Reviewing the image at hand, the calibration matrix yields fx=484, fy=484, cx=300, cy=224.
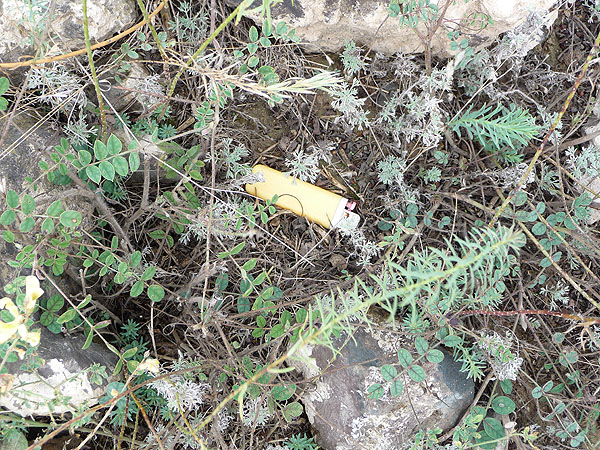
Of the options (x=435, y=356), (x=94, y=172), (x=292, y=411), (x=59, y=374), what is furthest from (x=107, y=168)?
(x=435, y=356)

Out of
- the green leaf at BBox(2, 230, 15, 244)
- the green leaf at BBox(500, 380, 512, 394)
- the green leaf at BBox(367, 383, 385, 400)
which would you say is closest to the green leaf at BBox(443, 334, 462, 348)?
the green leaf at BBox(367, 383, 385, 400)

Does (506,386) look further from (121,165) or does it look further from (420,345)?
(121,165)

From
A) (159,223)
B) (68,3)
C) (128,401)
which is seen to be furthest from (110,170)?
(128,401)

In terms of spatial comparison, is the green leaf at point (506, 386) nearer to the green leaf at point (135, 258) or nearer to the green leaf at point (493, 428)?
the green leaf at point (493, 428)

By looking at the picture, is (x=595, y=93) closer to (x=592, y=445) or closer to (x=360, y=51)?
(x=360, y=51)

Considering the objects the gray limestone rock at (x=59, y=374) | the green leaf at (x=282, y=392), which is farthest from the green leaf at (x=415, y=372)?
the gray limestone rock at (x=59, y=374)

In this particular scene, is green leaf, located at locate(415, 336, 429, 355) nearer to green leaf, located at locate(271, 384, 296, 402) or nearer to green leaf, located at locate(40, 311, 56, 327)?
green leaf, located at locate(271, 384, 296, 402)
